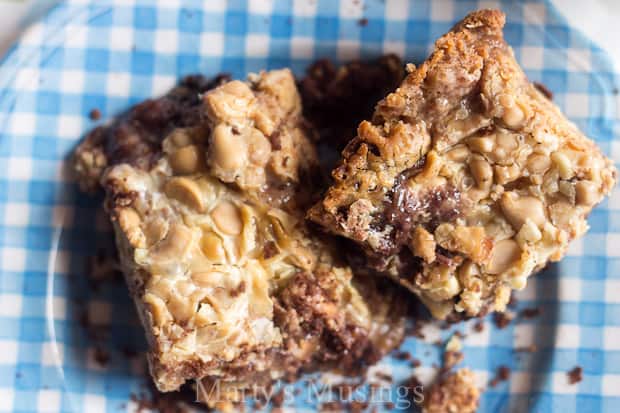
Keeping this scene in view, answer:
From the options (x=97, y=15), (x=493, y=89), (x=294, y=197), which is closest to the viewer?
(x=493, y=89)

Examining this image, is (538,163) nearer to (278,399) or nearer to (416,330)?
(416,330)

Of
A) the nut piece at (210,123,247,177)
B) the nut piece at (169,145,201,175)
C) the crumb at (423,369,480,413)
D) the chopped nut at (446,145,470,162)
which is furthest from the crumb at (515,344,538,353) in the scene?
the nut piece at (169,145,201,175)

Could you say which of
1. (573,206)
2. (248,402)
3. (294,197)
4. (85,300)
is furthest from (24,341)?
(573,206)

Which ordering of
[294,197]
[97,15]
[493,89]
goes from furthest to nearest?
[97,15] < [294,197] < [493,89]

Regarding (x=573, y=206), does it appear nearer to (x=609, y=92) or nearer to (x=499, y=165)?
(x=499, y=165)

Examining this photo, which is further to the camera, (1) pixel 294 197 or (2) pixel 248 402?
(2) pixel 248 402

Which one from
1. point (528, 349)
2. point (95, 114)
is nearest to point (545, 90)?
point (528, 349)
